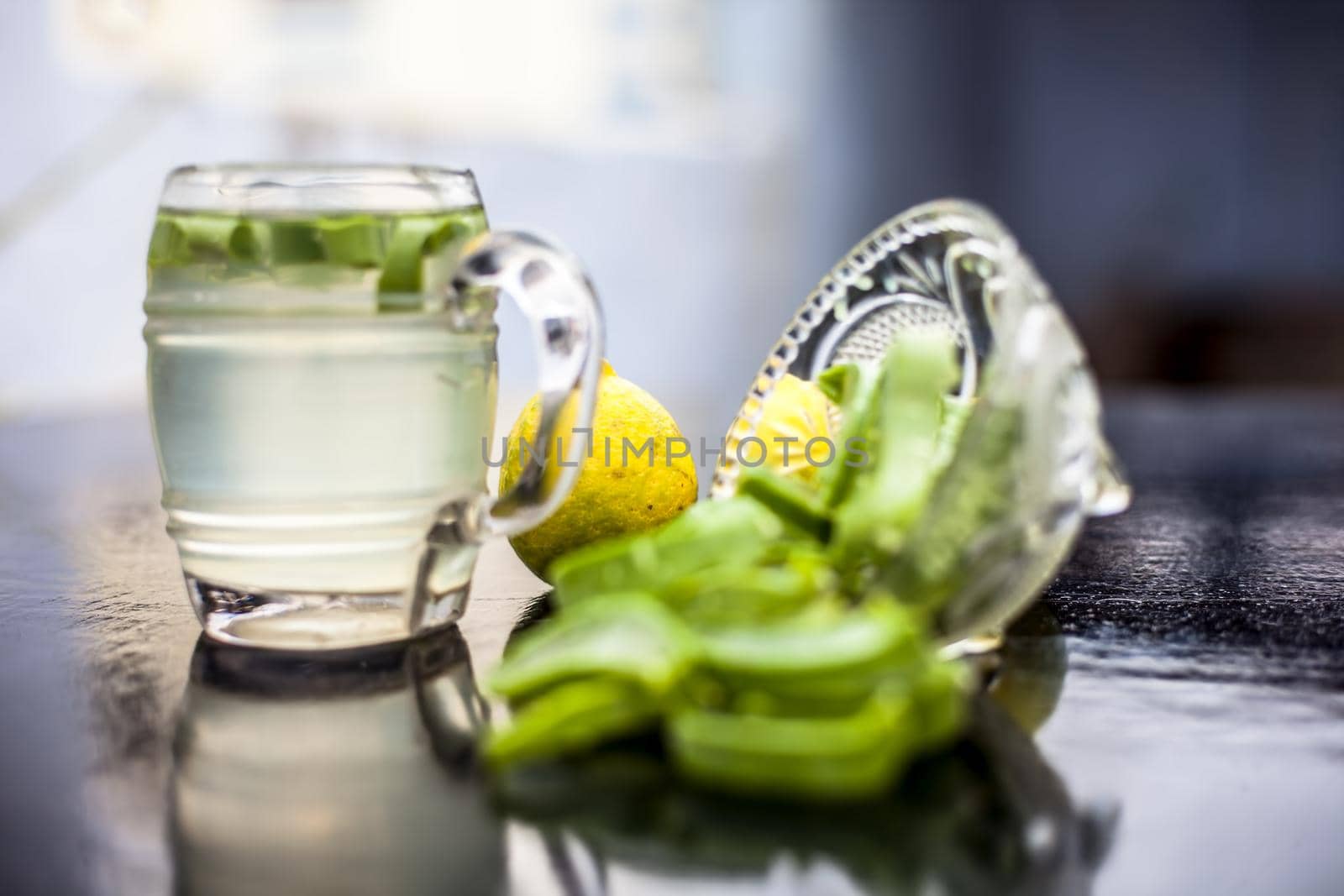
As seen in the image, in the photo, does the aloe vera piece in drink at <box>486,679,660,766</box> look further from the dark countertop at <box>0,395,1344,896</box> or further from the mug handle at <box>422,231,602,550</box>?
the mug handle at <box>422,231,602,550</box>

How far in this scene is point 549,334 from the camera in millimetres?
617

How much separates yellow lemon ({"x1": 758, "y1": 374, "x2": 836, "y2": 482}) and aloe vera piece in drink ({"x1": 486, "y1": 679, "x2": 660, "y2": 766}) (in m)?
0.27

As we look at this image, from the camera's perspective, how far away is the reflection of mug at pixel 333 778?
41 cm

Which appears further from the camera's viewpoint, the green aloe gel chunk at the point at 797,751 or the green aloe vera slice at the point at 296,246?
the green aloe vera slice at the point at 296,246

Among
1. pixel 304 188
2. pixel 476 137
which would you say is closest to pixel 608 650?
pixel 304 188

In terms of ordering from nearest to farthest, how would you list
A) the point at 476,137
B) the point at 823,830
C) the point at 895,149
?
A: the point at 823,830, the point at 476,137, the point at 895,149

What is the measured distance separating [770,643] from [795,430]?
0.97 ft

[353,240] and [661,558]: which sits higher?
[353,240]

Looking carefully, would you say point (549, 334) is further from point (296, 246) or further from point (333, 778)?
point (333, 778)

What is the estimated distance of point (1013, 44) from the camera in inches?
149

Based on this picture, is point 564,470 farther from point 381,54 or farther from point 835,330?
point 381,54

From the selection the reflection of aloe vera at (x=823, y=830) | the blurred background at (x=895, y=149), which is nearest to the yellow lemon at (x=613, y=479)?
the reflection of aloe vera at (x=823, y=830)

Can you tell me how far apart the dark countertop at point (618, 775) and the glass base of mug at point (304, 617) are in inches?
0.7

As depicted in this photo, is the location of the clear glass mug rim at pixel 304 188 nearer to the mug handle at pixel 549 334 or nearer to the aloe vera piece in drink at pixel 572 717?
the mug handle at pixel 549 334
